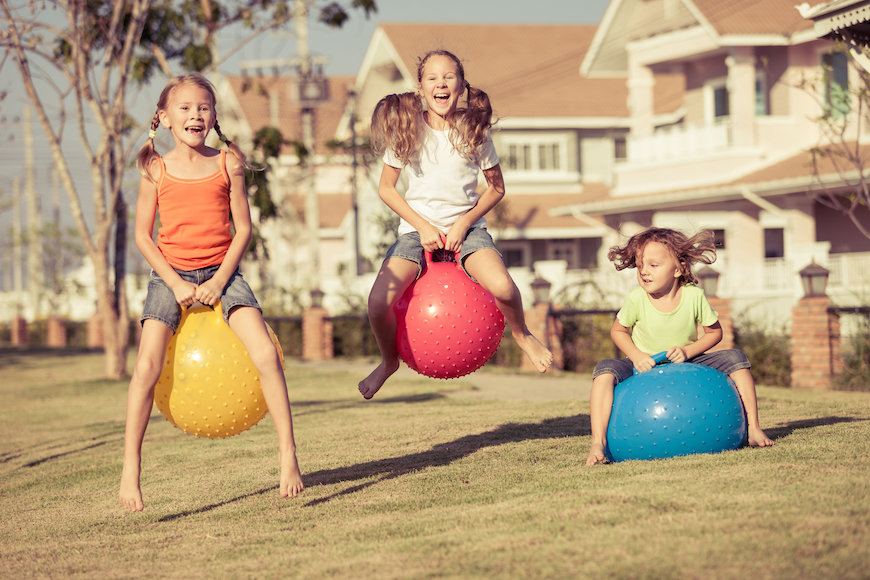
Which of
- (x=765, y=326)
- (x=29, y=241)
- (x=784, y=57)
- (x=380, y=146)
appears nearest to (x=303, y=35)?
(x=784, y=57)

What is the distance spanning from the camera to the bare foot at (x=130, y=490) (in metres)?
6.09

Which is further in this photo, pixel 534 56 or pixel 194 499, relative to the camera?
pixel 534 56

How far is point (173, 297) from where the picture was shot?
6.23 m

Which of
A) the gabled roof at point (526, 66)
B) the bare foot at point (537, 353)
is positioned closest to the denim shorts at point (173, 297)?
the bare foot at point (537, 353)

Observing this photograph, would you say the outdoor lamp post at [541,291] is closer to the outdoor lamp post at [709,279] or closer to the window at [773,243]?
the outdoor lamp post at [709,279]

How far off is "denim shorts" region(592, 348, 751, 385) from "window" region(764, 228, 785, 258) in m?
22.1

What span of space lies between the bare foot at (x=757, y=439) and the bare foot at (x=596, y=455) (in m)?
0.93

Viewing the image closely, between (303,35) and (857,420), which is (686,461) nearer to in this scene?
(857,420)

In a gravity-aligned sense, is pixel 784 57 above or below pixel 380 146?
above

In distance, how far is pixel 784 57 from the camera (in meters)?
26.8

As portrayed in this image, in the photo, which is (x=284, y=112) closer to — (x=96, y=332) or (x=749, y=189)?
(x=96, y=332)

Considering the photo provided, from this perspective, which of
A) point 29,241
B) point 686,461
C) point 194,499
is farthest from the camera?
point 29,241

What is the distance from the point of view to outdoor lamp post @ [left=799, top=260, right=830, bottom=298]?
14305 mm

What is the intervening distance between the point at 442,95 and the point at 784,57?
22.2 metres
